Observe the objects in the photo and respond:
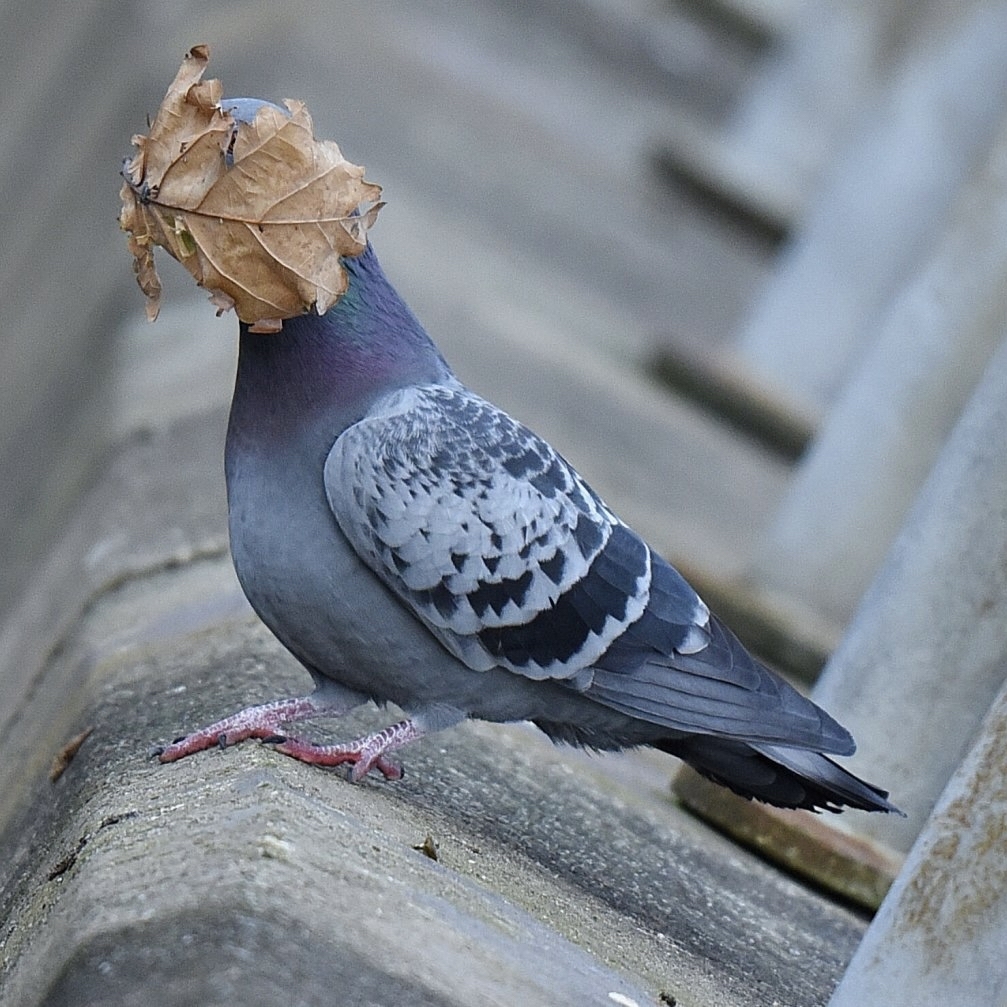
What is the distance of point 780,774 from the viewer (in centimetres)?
430

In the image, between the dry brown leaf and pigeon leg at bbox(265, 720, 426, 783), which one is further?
pigeon leg at bbox(265, 720, 426, 783)

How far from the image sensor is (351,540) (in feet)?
12.4

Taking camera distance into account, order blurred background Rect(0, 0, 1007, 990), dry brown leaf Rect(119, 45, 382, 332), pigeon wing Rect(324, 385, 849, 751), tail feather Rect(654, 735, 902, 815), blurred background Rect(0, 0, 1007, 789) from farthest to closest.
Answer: blurred background Rect(0, 0, 1007, 789) < blurred background Rect(0, 0, 1007, 990) < tail feather Rect(654, 735, 902, 815) < pigeon wing Rect(324, 385, 849, 751) < dry brown leaf Rect(119, 45, 382, 332)

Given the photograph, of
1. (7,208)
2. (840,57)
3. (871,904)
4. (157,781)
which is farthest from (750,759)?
(840,57)

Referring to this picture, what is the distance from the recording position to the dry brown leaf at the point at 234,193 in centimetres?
347

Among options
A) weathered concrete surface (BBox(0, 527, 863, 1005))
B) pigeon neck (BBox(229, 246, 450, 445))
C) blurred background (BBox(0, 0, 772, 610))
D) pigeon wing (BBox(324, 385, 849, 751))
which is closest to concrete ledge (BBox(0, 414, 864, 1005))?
weathered concrete surface (BBox(0, 527, 863, 1005))

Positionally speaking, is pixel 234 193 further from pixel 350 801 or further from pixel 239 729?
pixel 350 801

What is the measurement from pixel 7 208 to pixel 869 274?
16.4ft

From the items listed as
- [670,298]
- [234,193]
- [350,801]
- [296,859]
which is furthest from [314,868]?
[670,298]

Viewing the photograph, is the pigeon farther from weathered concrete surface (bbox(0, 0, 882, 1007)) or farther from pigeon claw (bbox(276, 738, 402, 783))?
weathered concrete surface (bbox(0, 0, 882, 1007))

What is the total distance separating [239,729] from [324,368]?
80cm

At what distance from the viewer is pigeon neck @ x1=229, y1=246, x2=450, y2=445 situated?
3.88m

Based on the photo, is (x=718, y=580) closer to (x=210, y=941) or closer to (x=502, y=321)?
(x=502, y=321)

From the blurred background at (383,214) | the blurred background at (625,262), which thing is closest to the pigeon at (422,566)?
the blurred background at (625,262)
